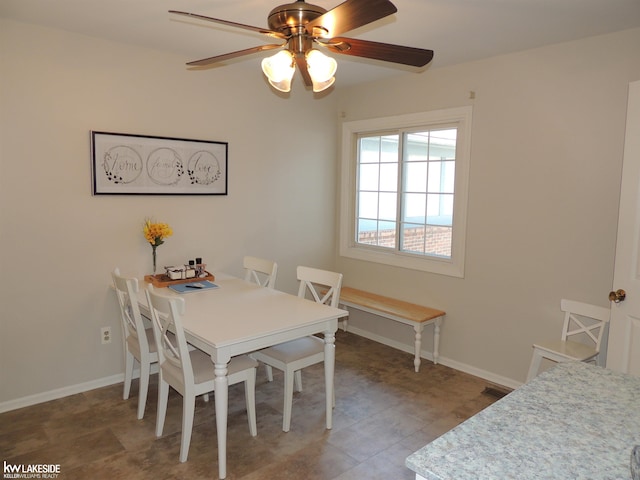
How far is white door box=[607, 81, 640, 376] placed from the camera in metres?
2.39

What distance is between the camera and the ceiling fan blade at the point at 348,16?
4.99ft

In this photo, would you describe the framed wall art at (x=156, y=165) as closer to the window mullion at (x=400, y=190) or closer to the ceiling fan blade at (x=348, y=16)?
the window mullion at (x=400, y=190)

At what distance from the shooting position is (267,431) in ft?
8.97

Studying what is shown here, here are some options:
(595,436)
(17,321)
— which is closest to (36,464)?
(17,321)

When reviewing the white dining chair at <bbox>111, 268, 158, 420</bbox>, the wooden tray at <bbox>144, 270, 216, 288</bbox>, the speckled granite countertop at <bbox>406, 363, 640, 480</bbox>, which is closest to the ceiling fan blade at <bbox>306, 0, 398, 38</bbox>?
the speckled granite countertop at <bbox>406, 363, 640, 480</bbox>

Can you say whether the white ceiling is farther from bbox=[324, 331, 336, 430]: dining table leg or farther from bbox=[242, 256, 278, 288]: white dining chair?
bbox=[324, 331, 336, 430]: dining table leg

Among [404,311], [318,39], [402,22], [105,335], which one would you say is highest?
[402,22]

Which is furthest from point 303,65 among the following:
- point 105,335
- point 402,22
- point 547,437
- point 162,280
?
point 105,335

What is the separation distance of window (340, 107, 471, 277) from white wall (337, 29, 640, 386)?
113 mm

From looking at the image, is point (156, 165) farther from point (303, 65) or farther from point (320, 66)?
point (320, 66)

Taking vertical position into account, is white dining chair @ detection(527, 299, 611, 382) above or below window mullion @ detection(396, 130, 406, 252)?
below

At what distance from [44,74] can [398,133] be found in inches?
110

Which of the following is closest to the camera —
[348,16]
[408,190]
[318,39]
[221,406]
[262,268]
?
[348,16]

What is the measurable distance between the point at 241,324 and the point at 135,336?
900 millimetres
